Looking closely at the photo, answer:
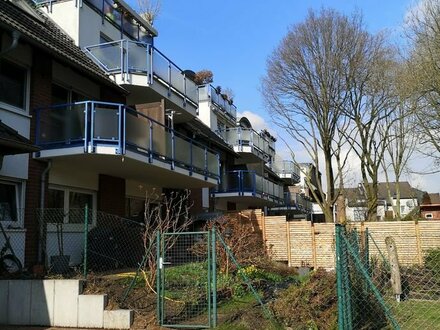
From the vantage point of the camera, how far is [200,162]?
756 inches

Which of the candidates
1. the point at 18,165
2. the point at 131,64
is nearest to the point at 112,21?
the point at 131,64

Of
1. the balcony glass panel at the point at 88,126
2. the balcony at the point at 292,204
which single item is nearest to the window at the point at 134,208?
the balcony glass panel at the point at 88,126

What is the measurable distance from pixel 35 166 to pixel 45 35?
3.67 meters

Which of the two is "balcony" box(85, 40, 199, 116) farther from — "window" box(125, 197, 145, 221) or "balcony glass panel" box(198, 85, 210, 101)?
"balcony glass panel" box(198, 85, 210, 101)

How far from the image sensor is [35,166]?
12945mm

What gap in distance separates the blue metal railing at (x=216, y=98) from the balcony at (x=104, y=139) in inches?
628

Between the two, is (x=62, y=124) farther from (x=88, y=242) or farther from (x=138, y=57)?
(x=138, y=57)

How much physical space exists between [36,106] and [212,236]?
6849 millimetres

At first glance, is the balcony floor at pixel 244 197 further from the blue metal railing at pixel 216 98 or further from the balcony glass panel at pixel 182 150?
the balcony glass panel at pixel 182 150

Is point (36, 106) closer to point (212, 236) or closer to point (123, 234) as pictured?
point (123, 234)

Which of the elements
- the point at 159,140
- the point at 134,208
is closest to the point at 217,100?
the point at 134,208

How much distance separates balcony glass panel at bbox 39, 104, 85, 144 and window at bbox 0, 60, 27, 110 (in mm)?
635

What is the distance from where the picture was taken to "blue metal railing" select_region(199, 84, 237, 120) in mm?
32031

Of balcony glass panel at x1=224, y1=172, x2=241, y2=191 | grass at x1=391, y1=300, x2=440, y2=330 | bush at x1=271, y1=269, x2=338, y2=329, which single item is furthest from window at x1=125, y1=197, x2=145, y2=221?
balcony glass panel at x1=224, y1=172, x2=241, y2=191
